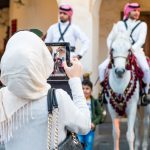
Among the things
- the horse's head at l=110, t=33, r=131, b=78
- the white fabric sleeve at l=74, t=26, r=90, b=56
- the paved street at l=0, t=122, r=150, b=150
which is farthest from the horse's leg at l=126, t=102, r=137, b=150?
the white fabric sleeve at l=74, t=26, r=90, b=56

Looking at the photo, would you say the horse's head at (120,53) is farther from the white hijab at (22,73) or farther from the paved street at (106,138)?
the white hijab at (22,73)

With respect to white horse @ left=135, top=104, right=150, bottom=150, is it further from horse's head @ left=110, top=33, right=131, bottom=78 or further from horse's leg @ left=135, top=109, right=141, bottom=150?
horse's head @ left=110, top=33, right=131, bottom=78

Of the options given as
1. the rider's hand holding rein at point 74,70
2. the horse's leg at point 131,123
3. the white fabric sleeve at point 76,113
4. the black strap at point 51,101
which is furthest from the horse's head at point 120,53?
the black strap at point 51,101

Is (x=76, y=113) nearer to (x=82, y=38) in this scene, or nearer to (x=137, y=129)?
(x=137, y=129)

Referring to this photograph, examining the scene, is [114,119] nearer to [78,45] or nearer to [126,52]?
[126,52]

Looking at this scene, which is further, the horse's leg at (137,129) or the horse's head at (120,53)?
the horse's leg at (137,129)

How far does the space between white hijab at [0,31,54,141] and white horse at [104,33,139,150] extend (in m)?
6.67

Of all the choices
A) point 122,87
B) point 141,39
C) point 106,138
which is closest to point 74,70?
point 122,87

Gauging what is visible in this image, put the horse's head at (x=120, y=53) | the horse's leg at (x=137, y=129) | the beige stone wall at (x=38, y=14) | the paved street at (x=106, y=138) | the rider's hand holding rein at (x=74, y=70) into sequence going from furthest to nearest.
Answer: the beige stone wall at (x=38, y=14) → the paved street at (x=106, y=138) → the horse's leg at (x=137, y=129) → the horse's head at (x=120, y=53) → the rider's hand holding rein at (x=74, y=70)

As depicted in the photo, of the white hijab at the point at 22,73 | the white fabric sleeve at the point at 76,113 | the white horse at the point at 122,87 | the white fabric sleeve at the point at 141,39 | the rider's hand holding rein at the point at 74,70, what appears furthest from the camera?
the white fabric sleeve at the point at 141,39

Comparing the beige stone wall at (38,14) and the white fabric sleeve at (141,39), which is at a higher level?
the beige stone wall at (38,14)

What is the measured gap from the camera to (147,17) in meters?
16.8

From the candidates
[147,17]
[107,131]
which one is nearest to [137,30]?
[107,131]

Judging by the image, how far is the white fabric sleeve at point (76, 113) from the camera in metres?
3.44
